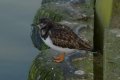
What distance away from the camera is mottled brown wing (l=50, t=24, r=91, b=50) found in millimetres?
9891

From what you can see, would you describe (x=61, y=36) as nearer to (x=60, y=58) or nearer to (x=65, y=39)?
(x=65, y=39)

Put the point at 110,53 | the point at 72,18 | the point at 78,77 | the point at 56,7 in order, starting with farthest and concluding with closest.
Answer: the point at 56,7, the point at 72,18, the point at 110,53, the point at 78,77

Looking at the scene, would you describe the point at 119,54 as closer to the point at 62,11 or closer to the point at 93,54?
the point at 93,54

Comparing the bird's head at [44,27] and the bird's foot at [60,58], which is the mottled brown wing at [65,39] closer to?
the bird's head at [44,27]

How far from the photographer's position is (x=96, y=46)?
39.3ft

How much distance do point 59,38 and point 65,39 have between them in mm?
105

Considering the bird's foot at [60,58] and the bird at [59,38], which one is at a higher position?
the bird at [59,38]

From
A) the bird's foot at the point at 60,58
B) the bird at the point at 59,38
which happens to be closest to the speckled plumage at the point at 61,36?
the bird at the point at 59,38

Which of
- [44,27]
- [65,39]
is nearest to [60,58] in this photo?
[65,39]

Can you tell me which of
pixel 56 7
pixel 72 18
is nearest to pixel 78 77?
pixel 72 18

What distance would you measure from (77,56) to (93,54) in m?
0.29

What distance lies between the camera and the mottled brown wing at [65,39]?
32.4 ft

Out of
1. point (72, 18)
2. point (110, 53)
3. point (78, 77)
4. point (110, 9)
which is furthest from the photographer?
point (72, 18)

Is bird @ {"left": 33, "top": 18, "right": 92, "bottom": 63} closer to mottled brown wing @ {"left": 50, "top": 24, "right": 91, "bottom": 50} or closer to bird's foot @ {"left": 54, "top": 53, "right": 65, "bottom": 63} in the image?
mottled brown wing @ {"left": 50, "top": 24, "right": 91, "bottom": 50}
